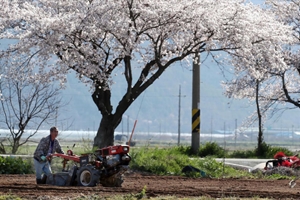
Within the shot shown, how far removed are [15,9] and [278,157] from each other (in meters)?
10.3

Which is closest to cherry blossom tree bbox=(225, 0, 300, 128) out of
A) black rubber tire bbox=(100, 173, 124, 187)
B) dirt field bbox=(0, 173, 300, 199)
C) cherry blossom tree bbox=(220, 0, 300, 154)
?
cherry blossom tree bbox=(220, 0, 300, 154)

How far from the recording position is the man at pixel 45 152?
17320 millimetres

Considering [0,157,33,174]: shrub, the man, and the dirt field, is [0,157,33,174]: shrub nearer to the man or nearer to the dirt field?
the dirt field

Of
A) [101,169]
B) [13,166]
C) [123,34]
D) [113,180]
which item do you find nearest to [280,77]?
[123,34]

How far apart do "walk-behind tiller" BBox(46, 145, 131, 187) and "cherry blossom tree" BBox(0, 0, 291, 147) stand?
28.7ft

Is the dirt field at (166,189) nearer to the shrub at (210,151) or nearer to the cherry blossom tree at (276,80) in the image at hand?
the shrub at (210,151)

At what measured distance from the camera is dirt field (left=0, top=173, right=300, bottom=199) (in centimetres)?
1509

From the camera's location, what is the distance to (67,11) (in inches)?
1070

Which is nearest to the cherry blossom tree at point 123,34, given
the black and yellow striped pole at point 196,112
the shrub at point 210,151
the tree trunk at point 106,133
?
the tree trunk at point 106,133

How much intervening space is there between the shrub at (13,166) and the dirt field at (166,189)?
1.46 m

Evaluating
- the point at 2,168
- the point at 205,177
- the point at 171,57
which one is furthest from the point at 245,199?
the point at 171,57

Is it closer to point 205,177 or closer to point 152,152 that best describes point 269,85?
point 152,152

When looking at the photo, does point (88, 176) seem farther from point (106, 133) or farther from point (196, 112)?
point (196, 112)

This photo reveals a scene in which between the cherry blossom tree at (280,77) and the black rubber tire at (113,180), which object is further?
the cherry blossom tree at (280,77)
